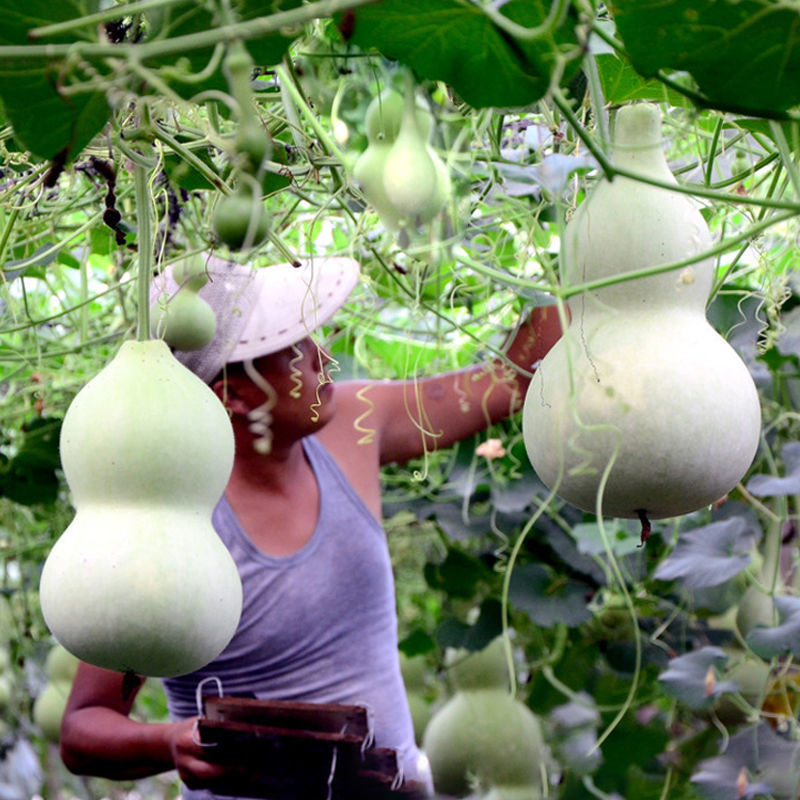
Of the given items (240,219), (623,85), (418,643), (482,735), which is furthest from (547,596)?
(240,219)

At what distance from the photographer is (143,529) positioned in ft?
2.22

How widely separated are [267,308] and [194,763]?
1.38 ft

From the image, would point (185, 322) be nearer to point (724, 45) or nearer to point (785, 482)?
point (724, 45)

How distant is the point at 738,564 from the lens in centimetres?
131

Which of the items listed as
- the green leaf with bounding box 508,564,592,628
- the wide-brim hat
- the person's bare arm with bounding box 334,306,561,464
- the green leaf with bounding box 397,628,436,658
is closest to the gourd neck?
the wide-brim hat

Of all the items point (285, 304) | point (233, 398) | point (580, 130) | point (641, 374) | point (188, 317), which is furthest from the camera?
point (233, 398)

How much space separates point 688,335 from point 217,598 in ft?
0.98

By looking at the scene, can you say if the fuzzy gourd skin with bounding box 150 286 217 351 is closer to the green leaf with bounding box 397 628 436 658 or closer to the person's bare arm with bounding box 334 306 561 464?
the person's bare arm with bounding box 334 306 561 464

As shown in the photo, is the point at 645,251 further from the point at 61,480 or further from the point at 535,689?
the point at 535,689

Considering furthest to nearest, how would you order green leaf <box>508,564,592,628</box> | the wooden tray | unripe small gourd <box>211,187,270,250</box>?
1. green leaf <box>508,564,592,628</box>
2. the wooden tray
3. unripe small gourd <box>211,187,270,250</box>

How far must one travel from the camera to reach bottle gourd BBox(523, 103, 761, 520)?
26.0 inches

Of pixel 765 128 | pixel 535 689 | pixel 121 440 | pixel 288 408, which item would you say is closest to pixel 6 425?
pixel 288 408

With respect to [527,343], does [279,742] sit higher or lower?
lower

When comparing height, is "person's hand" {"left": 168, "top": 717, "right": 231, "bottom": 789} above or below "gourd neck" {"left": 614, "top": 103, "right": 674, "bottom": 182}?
below
